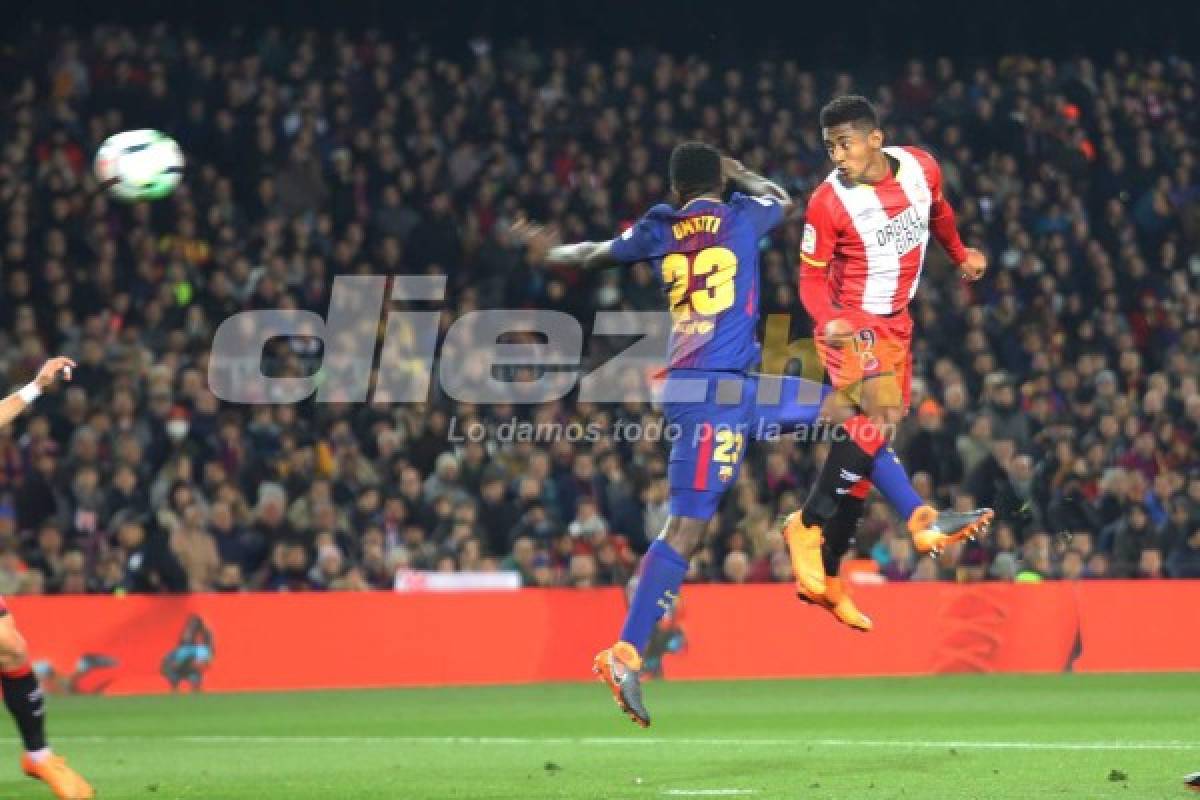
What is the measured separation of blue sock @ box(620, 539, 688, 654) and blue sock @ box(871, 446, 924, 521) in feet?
3.47

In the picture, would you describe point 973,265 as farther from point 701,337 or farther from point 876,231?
point 701,337

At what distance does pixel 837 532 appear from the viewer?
36.2 feet

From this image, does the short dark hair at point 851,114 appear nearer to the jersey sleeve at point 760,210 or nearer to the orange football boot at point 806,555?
the jersey sleeve at point 760,210

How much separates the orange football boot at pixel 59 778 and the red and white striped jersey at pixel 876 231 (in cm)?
426

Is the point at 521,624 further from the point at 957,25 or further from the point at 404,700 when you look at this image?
the point at 957,25

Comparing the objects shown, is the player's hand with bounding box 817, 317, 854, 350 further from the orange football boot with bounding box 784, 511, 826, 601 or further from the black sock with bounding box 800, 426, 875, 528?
the orange football boot with bounding box 784, 511, 826, 601

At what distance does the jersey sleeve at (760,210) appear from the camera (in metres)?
10.8

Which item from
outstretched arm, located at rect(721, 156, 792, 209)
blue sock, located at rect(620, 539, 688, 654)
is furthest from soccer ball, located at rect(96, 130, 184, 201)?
blue sock, located at rect(620, 539, 688, 654)

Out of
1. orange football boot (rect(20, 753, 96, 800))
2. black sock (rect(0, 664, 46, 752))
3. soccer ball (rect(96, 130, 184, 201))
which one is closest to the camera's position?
orange football boot (rect(20, 753, 96, 800))

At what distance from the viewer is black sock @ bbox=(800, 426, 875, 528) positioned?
10.8 metres

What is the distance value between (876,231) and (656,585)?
6.80 ft

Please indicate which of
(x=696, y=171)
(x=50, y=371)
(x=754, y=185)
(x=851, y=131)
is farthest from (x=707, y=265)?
(x=50, y=371)

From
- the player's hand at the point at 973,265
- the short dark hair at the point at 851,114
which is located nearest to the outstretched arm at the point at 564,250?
the short dark hair at the point at 851,114

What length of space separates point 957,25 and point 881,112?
292 cm
